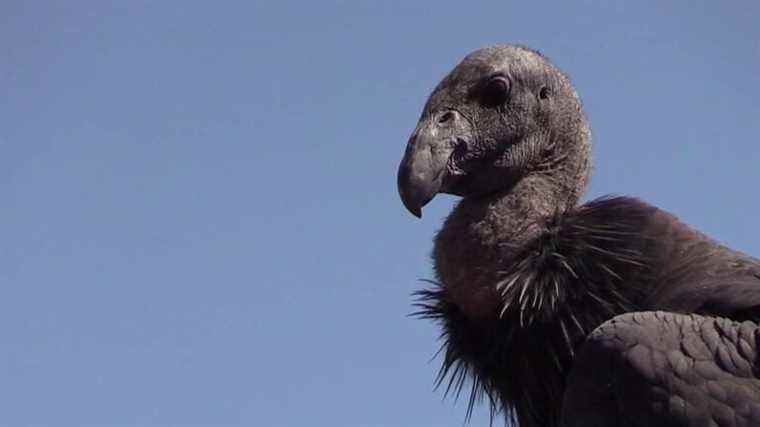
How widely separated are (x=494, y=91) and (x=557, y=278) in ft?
3.44

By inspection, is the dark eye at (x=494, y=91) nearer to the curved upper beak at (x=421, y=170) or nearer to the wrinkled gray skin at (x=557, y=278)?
the wrinkled gray skin at (x=557, y=278)

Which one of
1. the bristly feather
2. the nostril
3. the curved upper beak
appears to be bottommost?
the bristly feather

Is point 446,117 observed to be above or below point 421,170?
above

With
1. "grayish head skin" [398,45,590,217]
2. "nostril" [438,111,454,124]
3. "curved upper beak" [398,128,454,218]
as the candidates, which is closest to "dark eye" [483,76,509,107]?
"grayish head skin" [398,45,590,217]

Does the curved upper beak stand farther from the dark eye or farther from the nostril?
the dark eye

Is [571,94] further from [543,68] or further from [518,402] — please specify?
[518,402]

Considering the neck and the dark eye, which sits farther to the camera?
the dark eye

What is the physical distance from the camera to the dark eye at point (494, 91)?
31.9 feet

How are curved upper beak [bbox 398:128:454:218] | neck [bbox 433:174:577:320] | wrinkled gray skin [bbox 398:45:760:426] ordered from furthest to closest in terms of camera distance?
neck [bbox 433:174:577:320], curved upper beak [bbox 398:128:454:218], wrinkled gray skin [bbox 398:45:760:426]

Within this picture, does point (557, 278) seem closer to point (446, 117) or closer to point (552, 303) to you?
point (552, 303)

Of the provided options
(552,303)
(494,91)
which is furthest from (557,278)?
(494,91)

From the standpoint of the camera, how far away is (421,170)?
9.27 metres

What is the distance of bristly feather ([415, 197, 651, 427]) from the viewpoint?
910 centimetres

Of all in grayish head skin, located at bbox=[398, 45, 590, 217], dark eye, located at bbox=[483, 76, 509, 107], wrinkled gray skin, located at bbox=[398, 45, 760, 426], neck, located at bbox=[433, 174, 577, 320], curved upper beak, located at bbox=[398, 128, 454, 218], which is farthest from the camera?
dark eye, located at bbox=[483, 76, 509, 107]
